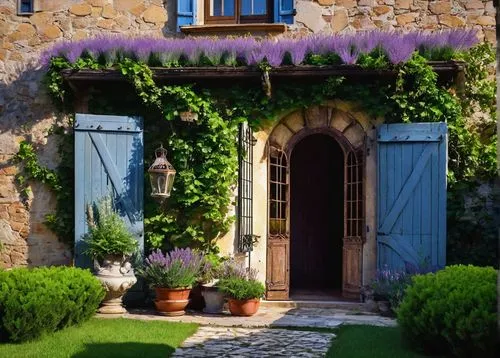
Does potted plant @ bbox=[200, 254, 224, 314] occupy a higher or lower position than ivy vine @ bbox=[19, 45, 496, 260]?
lower

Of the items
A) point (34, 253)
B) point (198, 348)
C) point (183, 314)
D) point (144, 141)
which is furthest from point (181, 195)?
point (198, 348)

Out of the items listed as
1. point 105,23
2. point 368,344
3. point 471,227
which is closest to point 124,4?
point 105,23

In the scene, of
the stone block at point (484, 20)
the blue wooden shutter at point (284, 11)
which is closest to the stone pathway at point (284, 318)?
the blue wooden shutter at point (284, 11)

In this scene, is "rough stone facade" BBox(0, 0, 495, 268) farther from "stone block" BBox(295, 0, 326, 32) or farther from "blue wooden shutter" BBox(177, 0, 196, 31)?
"blue wooden shutter" BBox(177, 0, 196, 31)

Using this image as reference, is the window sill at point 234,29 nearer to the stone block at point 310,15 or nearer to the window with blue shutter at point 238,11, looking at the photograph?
the window with blue shutter at point 238,11

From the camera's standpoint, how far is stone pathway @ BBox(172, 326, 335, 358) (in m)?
6.04

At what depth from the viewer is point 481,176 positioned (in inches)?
340

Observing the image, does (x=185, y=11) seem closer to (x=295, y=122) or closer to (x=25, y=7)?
(x=295, y=122)

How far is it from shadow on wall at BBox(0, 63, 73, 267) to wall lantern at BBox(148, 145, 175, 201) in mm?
1349

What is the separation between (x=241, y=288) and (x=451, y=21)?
443 centimetres

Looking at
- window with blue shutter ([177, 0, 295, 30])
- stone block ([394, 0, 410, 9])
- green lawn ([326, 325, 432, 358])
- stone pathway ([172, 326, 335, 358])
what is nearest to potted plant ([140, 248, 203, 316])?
stone pathway ([172, 326, 335, 358])

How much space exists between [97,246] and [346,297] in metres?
3.28

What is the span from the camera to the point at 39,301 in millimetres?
6242

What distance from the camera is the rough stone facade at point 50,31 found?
9.05 meters
